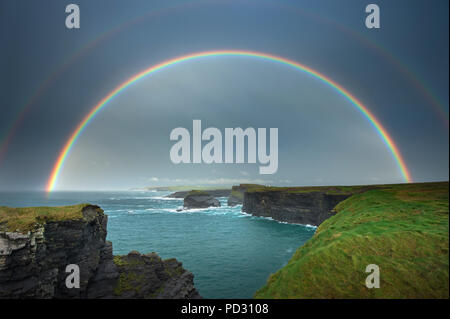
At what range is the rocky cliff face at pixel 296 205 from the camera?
71312mm

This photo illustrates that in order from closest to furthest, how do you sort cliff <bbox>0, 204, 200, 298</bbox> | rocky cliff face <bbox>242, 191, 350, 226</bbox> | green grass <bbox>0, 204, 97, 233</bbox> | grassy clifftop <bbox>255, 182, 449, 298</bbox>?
1. grassy clifftop <bbox>255, 182, 449, 298</bbox>
2. cliff <bbox>0, 204, 200, 298</bbox>
3. green grass <bbox>0, 204, 97, 233</bbox>
4. rocky cliff face <bbox>242, 191, 350, 226</bbox>

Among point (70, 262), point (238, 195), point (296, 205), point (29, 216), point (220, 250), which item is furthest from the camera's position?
point (238, 195)

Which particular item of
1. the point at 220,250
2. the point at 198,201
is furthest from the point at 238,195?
the point at 220,250

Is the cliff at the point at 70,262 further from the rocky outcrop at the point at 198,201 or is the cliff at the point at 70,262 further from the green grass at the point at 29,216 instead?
the rocky outcrop at the point at 198,201

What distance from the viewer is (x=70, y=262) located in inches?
901

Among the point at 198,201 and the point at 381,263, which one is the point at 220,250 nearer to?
the point at 381,263

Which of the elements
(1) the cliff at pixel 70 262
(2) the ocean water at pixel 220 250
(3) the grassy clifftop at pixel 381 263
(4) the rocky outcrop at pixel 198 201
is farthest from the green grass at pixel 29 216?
(4) the rocky outcrop at pixel 198 201

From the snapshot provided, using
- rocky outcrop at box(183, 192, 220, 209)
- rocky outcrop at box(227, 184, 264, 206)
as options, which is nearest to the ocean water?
rocky outcrop at box(183, 192, 220, 209)

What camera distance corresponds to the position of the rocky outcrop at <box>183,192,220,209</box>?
143 m

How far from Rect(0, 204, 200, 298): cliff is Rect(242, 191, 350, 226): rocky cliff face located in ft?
188

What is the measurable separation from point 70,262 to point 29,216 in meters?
6.68

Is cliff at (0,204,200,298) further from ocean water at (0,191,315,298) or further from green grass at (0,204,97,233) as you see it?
ocean water at (0,191,315,298)

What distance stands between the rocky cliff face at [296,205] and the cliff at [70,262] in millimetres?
57451
